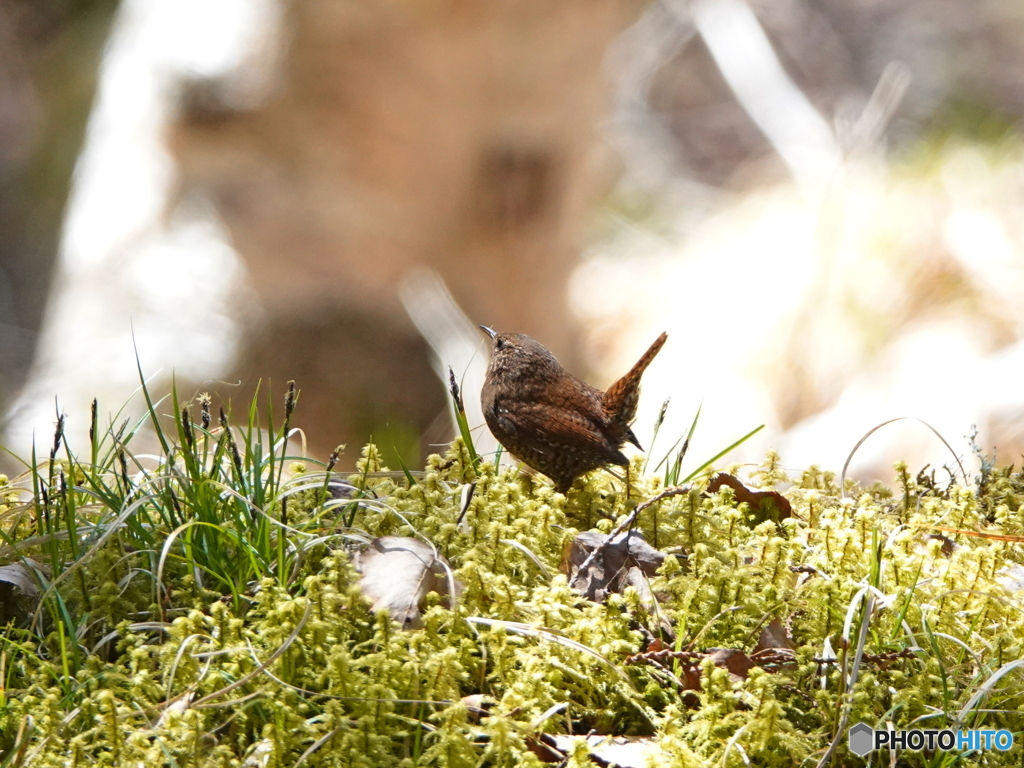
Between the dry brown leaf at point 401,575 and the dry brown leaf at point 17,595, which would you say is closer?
the dry brown leaf at point 401,575

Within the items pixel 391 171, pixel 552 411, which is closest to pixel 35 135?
pixel 391 171

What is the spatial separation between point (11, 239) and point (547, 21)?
10.7ft

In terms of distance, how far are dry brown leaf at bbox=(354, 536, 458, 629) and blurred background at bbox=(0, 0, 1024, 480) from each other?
62.3 inches

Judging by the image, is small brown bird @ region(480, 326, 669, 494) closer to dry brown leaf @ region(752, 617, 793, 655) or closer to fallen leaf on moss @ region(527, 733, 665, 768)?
dry brown leaf @ region(752, 617, 793, 655)

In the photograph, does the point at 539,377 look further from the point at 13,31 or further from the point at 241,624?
the point at 13,31

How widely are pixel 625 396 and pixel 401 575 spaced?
111 centimetres

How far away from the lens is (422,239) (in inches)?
167

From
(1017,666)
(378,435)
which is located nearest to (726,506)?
(1017,666)

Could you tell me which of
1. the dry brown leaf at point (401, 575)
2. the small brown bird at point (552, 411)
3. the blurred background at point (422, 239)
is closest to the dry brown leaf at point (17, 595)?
the dry brown leaf at point (401, 575)

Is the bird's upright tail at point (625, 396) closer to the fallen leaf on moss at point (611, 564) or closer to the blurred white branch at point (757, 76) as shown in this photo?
the fallen leaf on moss at point (611, 564)

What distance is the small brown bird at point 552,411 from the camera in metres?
1.98

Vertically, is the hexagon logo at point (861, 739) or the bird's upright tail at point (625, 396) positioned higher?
the bird's upright tail at point (625, 396)

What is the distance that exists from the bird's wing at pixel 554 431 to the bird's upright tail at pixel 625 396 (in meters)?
0.11

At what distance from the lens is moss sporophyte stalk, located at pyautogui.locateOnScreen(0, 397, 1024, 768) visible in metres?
1.08
